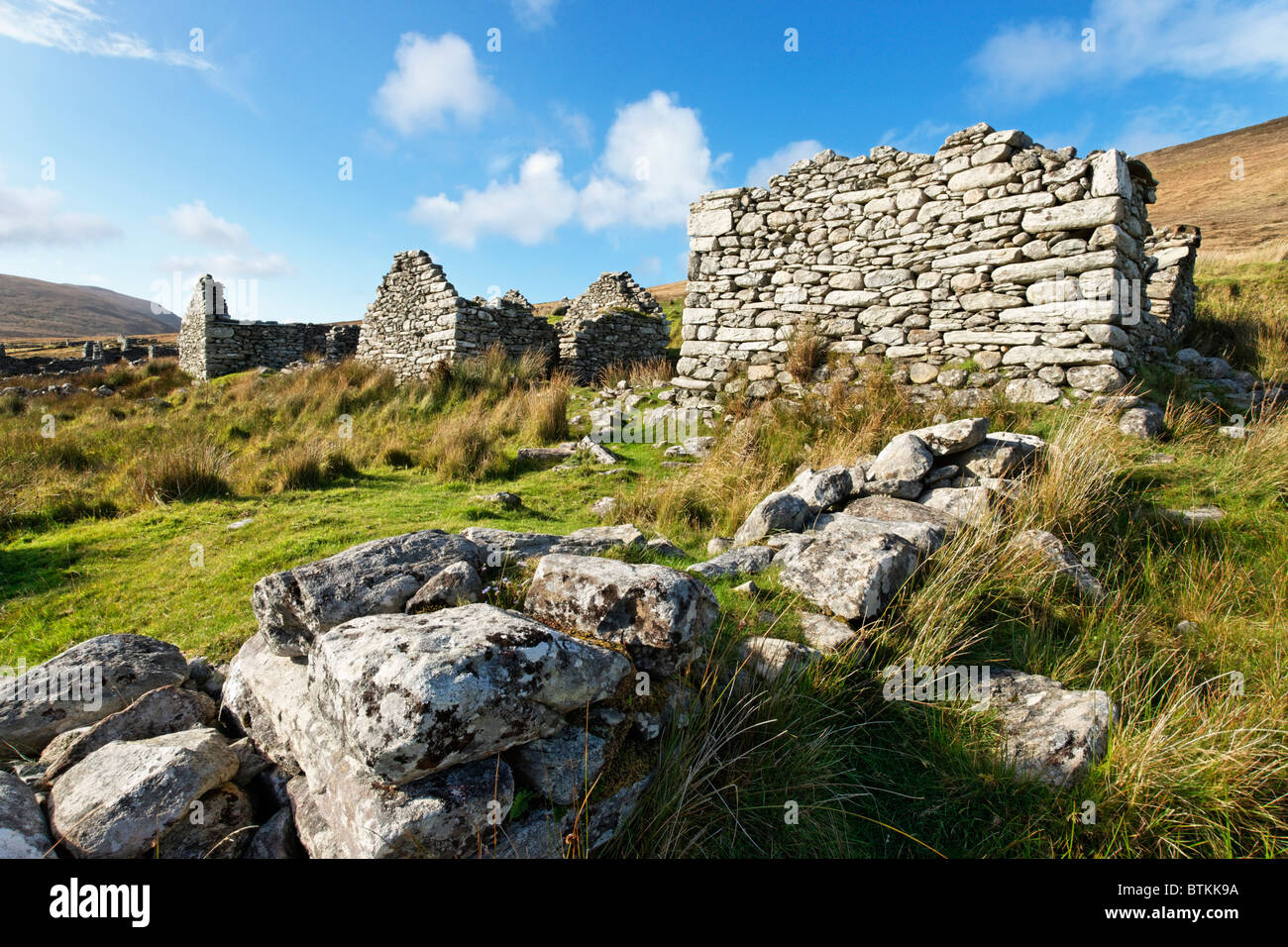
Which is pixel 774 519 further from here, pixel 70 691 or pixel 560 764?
pixel 70 691

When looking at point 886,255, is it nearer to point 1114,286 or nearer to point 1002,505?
point 1114,286

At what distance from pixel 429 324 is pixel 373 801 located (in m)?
13.5

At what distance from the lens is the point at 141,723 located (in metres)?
2.72

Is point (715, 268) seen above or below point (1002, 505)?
above

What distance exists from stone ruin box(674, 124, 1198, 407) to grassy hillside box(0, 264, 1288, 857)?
0.75m

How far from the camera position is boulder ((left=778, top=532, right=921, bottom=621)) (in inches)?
129

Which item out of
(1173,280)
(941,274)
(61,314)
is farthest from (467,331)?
(61,314)

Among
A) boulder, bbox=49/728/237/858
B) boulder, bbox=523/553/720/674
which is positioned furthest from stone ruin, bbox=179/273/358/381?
boulder, bbox=523/553/720/674

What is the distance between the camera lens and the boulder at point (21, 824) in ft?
6.57

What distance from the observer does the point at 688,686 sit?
2711mm

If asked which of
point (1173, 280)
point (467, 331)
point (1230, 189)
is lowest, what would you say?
point (467, 331)

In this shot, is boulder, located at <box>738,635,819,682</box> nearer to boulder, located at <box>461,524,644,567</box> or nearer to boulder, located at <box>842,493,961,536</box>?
boulder, located at <box>461,524,644,567</box>
